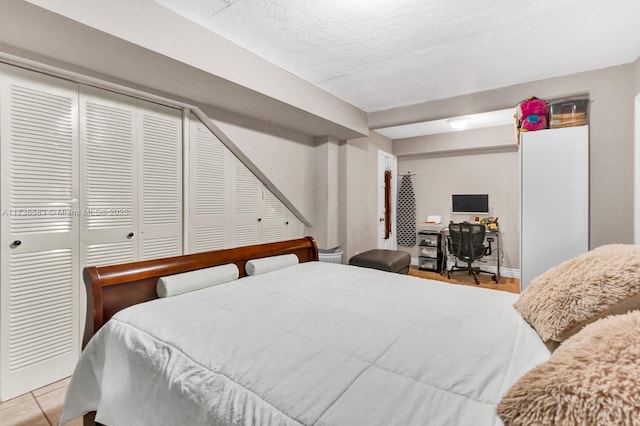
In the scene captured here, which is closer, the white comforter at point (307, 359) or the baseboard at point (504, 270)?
the white comforter at point (307, 359)

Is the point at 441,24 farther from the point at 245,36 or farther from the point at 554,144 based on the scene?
the point at 554,144

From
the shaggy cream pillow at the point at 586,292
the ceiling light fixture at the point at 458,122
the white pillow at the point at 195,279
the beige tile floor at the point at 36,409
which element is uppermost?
the ceiling light fixture at the point at 458,122

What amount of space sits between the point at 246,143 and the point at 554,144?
2913mm

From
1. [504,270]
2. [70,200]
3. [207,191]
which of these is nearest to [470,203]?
[504,270]

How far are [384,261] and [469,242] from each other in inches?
65.4

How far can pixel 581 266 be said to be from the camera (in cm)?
119

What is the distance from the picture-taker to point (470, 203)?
517 cm

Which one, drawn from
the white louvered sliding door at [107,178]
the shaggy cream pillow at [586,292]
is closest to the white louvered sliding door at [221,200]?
the white louvered sliding door at [107,178]

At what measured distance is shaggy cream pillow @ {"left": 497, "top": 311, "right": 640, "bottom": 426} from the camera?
1.91ft

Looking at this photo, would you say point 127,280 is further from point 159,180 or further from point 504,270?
point 504,270

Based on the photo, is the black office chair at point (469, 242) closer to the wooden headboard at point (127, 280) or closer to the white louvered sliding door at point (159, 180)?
the wooden headboard at point (127, 280)

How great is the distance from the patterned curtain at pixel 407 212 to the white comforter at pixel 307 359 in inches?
165

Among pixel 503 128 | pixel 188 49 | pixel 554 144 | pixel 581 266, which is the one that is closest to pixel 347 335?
pixel 581 266

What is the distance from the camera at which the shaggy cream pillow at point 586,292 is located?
38.1 inches
